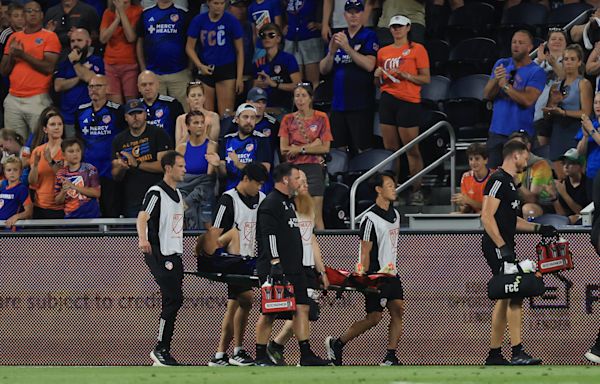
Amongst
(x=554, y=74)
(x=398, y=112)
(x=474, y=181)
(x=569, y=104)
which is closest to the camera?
(x=474, y=181)

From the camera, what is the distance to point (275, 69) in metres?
17.4

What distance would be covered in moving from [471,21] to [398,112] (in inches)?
96.0

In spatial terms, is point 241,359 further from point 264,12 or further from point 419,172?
point 264,12

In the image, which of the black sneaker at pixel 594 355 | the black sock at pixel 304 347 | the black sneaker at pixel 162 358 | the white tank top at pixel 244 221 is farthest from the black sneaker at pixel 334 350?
the black sneaker at pixel 594 355

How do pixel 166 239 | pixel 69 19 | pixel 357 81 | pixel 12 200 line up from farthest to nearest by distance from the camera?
pixel 69 19
pixel 357 81
pixel 12 200
pixel 166 239

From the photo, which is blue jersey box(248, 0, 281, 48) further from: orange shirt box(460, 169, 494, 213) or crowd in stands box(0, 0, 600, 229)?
orange shirt box(460, 169, 494, 213)

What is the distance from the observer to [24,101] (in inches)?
709

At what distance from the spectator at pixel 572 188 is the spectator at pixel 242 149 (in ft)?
10.5

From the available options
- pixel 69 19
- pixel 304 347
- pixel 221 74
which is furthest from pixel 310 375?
pixel 69 19

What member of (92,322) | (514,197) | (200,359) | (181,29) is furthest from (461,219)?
(181,29)

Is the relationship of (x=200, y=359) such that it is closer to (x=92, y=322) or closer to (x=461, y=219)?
(x=92, y=322)

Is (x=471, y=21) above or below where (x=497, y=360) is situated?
above

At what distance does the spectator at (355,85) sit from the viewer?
1691 cm

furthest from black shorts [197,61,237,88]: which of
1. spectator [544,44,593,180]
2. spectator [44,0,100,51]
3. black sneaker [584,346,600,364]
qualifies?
black sneaker [584,346,600,364]
